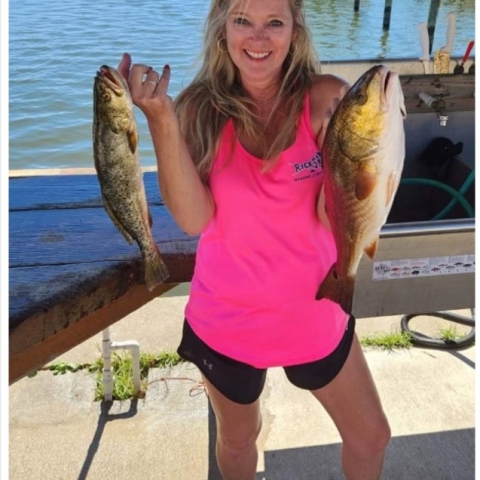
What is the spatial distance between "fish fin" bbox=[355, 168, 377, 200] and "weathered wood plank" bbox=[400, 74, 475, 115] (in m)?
2.50

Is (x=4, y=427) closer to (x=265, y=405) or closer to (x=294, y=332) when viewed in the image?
(x=294, y=332)

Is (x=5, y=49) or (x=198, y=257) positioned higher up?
(x=5, y=49)

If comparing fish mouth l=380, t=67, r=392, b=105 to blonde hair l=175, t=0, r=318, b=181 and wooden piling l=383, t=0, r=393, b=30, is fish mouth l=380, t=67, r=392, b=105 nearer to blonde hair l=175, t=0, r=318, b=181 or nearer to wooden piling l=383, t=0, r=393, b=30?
blonde hair l=175, t=0, r=318, b=181

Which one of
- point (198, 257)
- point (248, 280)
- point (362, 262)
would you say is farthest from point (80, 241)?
point (362, 262)

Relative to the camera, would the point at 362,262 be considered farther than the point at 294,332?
Yes

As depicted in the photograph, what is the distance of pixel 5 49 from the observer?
62.2 inches

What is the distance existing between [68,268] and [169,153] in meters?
0.56

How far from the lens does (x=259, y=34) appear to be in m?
1.85

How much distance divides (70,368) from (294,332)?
2123 mm

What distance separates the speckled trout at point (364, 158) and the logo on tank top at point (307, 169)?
18cm

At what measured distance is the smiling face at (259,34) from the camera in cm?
184

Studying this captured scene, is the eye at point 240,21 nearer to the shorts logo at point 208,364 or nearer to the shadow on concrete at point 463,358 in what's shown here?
the shorts logo at point 208,364

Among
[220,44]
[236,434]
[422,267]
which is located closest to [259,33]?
[220,44]

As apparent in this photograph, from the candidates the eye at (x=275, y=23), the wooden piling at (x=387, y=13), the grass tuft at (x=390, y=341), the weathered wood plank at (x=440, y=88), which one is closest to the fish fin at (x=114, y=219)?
the eye at (x=275, y=23)
